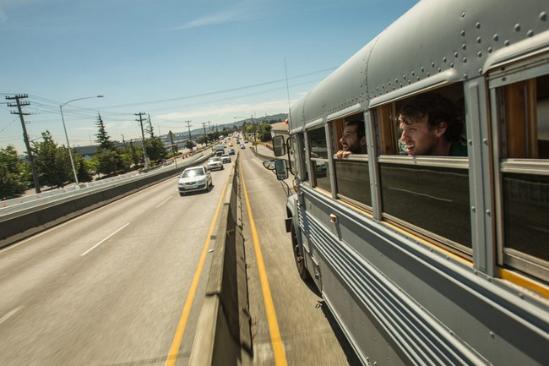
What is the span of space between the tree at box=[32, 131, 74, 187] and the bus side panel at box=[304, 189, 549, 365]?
61.5 m

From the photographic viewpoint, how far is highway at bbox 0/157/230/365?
4906mm

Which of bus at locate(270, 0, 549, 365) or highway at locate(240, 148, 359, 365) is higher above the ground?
bus at locate(270, 0, 549, 365)

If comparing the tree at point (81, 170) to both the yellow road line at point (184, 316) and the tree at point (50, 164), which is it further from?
the yellow road line at point (184, 316)

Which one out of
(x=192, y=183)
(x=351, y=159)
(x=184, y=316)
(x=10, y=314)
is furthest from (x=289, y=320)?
(x=192, y=183)

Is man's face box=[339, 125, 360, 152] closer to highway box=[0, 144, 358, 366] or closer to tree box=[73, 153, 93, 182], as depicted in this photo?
highway box=[0, 144, 358, 366]

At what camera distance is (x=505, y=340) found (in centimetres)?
146

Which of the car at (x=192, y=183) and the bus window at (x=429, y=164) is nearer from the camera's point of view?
the bus window at (x=429, y=164)

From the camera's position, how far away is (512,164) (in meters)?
1.38

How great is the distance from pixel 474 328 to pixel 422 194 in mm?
811

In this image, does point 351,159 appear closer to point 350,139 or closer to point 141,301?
point 350,139

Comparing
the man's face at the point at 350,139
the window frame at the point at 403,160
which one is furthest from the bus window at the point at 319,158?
the window frame at the point at 403,160

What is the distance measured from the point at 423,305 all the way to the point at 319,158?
2.62m

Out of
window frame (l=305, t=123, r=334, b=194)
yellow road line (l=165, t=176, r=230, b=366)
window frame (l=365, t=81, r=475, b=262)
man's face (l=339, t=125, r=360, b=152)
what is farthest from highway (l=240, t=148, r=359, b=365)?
man's face (l=339, t=125, r=360, b=152)

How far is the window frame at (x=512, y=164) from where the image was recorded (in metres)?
1.24
